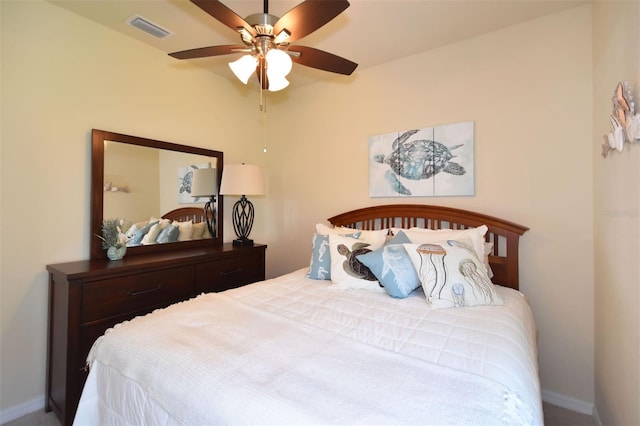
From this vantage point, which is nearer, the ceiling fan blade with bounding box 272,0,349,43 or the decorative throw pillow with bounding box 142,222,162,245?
the ceiling fan blade with bounding box 272,0,349,43

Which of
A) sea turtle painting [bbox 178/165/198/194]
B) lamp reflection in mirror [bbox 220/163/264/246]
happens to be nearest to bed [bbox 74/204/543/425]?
lamp reflection in mirror [bbox 220/163/264/246]

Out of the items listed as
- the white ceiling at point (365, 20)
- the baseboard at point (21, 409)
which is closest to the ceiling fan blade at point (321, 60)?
the white ceiling at point (365, 20)

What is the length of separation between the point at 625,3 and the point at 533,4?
2.52 ft

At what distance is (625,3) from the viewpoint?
127 cm

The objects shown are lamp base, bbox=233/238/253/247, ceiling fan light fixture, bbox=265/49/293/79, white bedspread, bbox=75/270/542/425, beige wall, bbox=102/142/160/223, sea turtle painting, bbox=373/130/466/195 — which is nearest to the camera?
white bedspread, bbox=75/270/542/425

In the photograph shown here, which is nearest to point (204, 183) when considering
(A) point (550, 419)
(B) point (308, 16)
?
(B) point (308, 16)

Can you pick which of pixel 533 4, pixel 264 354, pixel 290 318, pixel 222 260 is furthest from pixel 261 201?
pixel 533 4

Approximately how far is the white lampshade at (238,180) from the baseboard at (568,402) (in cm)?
280

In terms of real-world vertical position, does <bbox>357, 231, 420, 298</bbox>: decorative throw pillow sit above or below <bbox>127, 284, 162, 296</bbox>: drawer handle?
above

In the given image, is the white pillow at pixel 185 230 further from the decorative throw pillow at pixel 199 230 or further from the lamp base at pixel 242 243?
the lamp base at pixel 242 243

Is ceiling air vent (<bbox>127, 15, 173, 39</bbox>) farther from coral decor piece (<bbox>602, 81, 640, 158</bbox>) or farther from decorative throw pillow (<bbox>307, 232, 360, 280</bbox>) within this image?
coral decor piece (<bbox>602, 81, 640, 158</bbox>)

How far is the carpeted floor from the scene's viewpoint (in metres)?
1.80

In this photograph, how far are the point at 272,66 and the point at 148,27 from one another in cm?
136

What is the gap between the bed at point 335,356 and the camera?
800 millimetres
